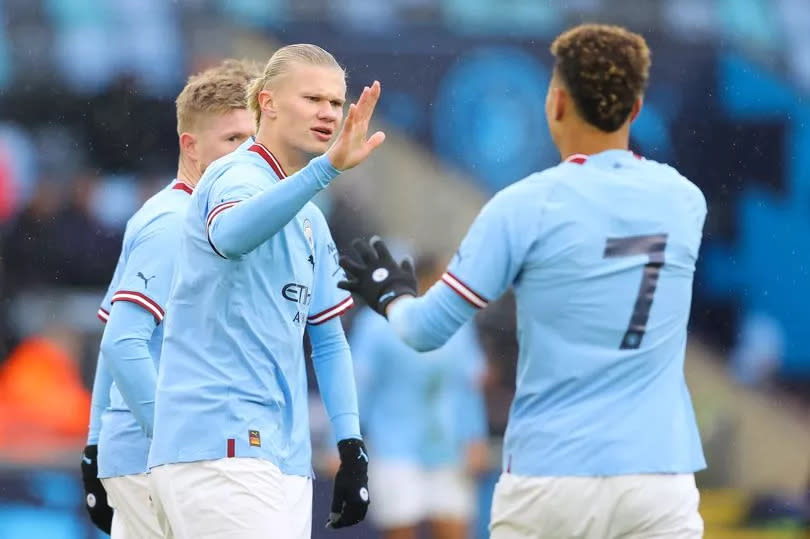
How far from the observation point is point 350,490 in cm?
420

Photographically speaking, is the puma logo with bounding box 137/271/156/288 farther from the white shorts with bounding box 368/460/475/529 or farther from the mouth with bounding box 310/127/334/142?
the white shorts with bounding box 368/460/475/529

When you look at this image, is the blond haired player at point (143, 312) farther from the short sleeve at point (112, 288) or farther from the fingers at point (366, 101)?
the fingers at point (366, 101)

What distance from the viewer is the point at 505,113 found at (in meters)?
10.1

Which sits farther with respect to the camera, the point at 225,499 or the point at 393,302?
the point at 225,499

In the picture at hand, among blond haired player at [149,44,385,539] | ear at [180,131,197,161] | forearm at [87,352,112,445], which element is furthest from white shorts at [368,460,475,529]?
blond haired player at [149,44,385,539]

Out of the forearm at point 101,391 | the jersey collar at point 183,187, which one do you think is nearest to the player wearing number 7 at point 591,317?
the jersey collar at point 183,187

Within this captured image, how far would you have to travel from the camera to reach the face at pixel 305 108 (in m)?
4.03

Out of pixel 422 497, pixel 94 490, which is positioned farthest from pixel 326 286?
pixel 422 497

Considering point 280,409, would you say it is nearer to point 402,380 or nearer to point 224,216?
point 224,216

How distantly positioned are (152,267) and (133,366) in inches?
12.9

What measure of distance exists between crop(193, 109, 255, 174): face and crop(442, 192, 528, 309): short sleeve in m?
1.66

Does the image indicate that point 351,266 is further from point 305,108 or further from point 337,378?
point 337,378

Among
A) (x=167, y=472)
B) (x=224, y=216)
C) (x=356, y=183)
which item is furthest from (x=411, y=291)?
(x=356, y=183)

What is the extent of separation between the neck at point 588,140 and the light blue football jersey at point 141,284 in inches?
59.8
